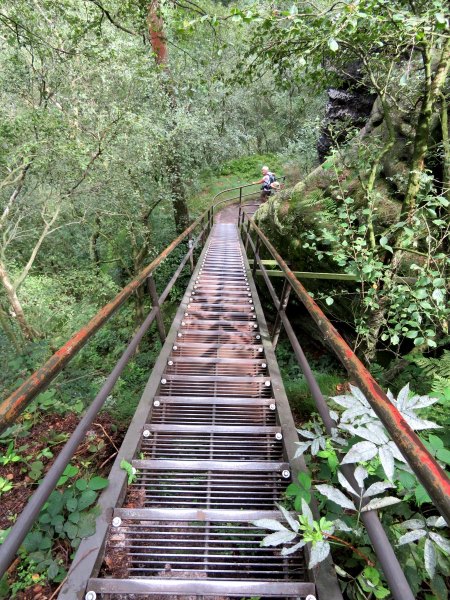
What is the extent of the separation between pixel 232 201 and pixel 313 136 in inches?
292

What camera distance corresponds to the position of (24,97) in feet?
25.5

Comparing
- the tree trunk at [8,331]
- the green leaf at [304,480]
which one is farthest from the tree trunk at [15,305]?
the green leaf at [304,480]

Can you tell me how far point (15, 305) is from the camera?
832 cm

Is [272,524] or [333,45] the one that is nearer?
[272,524]

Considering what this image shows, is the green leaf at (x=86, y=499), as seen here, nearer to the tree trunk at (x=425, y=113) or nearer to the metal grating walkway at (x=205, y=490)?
the metal grating walkway at (x=205, y=490)

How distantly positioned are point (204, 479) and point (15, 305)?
8.23m

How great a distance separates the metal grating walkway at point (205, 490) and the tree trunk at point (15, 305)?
262 inches

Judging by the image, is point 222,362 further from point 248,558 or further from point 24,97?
point 24,97

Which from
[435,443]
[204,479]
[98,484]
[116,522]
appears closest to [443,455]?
[435,443]

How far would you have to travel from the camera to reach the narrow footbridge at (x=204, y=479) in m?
1.14

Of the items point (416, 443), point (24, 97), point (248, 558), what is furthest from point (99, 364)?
point (416, 443)

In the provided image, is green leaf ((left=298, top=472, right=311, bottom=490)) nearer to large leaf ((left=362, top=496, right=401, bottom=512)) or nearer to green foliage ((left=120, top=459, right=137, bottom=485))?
large leaf ((left=362, top=496, right=401, bottom=512))

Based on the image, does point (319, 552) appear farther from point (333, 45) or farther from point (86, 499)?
point (333, 45)

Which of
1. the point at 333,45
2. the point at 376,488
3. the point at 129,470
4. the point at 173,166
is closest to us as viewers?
the point at 376,488
